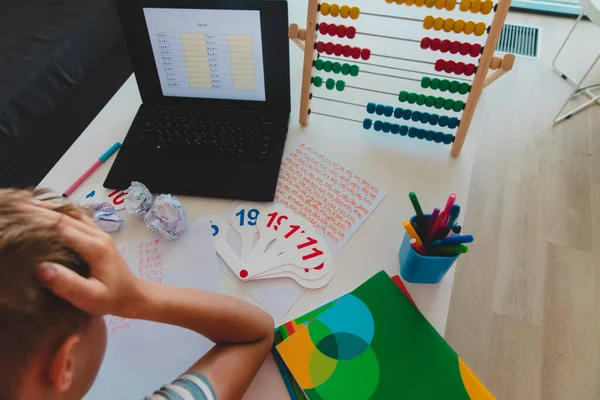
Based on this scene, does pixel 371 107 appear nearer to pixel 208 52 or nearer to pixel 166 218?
pixel 208 52

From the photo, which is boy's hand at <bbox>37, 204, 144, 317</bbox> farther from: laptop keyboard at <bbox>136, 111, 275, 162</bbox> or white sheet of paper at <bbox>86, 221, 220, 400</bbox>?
laptop keyboard at <bbox>136, 111, 275, 162</bbox>

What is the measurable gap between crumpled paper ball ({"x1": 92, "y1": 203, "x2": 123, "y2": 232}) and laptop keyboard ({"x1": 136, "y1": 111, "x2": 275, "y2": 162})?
0.16 m

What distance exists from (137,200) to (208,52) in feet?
1.00

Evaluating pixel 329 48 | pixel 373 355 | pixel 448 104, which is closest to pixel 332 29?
pixel 329 48

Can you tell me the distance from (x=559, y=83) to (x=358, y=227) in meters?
1.71

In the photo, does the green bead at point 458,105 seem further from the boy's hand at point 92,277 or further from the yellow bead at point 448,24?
the boy's hand at point 92,277

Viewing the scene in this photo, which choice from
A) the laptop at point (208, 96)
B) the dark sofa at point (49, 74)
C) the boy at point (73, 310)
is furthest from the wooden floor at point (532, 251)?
the dark sofa at point (49, 74)

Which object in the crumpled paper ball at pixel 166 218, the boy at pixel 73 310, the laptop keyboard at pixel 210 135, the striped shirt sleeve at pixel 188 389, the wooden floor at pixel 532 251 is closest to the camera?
the boy at pixel 73 310

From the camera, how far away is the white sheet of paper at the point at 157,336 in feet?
2.06

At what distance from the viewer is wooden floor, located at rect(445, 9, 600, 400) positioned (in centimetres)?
133

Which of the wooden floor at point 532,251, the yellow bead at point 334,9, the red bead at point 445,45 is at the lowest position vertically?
the wooden floor at point 532,251

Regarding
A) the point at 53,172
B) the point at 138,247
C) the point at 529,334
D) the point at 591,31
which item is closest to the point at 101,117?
the point at 53,172

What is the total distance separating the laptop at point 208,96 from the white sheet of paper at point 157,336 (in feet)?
0.38

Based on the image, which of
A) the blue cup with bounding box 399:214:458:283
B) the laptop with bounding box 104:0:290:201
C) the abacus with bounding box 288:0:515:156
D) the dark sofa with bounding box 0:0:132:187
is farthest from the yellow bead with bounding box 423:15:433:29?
the dark sofa with bounding box 0:0:132:187
